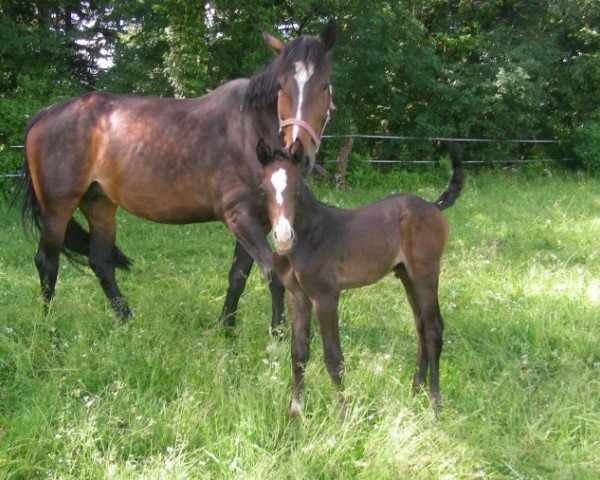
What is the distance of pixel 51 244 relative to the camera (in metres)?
4.23

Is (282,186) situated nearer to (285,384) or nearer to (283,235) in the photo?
(283,235)

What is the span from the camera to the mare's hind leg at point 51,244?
4.23 m

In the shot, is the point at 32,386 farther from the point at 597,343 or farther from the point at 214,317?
the point at 597,343

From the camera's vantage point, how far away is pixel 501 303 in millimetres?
4133

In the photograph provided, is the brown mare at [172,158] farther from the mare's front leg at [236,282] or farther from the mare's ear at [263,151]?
the mare's ear at [263,151]

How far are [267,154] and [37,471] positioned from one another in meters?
1.67

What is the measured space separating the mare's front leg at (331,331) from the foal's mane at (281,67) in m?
1.37

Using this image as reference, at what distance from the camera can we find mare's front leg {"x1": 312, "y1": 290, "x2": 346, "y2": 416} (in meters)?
2.66

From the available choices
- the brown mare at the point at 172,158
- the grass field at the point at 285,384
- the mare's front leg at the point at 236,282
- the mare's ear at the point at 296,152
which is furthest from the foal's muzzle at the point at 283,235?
the mare's front leg at the point at 236,282

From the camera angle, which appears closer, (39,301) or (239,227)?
(239,227)

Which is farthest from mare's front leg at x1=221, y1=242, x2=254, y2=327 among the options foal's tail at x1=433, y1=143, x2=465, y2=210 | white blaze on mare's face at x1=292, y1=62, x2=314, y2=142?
foal's tail at x1=433, y1=143, x2=465, y2=210

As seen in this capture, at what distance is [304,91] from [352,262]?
40.5 inches

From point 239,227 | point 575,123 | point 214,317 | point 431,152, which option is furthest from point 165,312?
point 575,123

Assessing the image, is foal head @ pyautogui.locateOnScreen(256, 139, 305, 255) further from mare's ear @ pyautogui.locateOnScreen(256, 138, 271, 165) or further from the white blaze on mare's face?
the white blaze on mare's face
